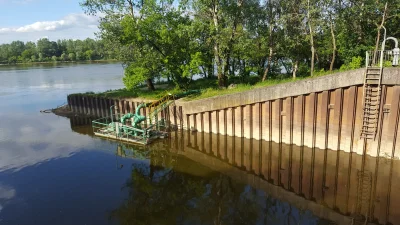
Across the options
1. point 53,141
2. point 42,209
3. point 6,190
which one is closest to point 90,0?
point 53,141

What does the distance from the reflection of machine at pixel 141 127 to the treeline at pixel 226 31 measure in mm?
3696

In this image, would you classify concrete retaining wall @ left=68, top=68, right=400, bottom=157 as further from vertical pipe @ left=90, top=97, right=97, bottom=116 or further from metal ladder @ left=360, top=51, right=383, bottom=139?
vertical pipe @ left=90, top=97, right=97, bottom=116

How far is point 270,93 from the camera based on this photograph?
19281 mm

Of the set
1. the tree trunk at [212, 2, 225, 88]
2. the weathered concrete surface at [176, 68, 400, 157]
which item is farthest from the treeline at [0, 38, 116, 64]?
the weathered concrete surface at [176, 68, 400, 157]

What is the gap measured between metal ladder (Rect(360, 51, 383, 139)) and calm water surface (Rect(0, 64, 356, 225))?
629cm

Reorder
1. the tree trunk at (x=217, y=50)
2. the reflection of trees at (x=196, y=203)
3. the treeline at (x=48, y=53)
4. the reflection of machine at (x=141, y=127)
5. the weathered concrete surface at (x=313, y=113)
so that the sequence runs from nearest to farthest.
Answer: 1. the reflection of trees at (x=196, y=203)
2. the weathered concrete surface at (x=313, y=113)
3. the reflection of machine at (x=141, y=127)
4. the tree trunk at (x=217, y=50)
5. the treeline at (x=48, y=53)

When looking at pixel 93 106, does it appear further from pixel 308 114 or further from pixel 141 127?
pixel 308 114

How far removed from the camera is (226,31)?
996 inches

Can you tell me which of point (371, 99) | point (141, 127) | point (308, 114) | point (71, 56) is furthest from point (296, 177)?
point (71, 56)

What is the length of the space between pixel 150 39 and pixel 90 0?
8.34 m

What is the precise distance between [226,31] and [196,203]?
16.2 meters

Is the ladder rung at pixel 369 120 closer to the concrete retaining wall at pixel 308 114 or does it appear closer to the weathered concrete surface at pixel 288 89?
the concrete retaining wall at pixel 308 114

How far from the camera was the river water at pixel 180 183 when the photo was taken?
13.0m

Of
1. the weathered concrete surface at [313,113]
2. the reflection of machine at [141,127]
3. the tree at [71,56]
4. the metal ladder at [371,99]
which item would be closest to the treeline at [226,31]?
the reflection of machine at [141,127]
